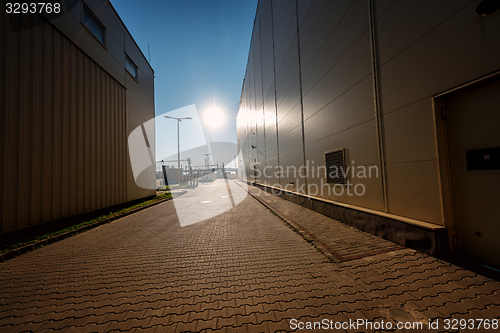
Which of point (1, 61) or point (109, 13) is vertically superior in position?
point (109, 13)

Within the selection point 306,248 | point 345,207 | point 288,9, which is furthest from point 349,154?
point 288,9

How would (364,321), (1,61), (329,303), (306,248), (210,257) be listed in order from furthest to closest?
1. (1,61)
2. (306,248)
3. (210,257)
4. (329,303)
5. (364,321)

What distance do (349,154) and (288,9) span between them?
9.49 metres

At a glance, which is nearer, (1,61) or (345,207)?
(1,61)

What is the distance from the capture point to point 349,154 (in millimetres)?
6125

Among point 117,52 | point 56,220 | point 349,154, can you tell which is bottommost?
point 56,220

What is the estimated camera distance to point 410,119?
13.3 ft

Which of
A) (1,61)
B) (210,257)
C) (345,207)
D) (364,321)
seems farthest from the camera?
(345,207)

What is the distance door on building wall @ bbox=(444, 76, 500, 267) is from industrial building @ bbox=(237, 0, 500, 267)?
14 millimetres

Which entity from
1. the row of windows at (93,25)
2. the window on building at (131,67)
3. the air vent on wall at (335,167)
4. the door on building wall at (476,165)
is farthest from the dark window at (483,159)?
the window on building at (131,67)

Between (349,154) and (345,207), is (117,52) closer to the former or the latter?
(349,154)

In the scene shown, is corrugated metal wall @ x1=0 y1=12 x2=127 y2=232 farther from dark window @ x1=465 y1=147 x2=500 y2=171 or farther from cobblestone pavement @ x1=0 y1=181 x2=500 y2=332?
dark window @ x1=465 y1=147 x2=500 y2=171

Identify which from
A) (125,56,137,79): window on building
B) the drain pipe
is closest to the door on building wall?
the drain pipe

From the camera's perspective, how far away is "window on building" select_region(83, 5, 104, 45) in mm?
8237
